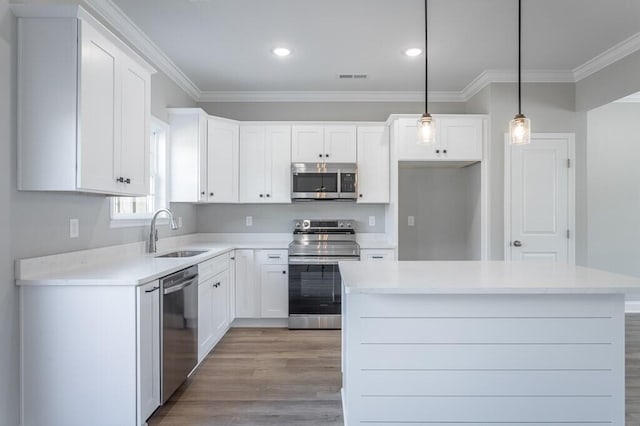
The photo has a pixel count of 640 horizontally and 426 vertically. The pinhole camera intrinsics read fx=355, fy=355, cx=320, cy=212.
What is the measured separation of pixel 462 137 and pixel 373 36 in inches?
60.7

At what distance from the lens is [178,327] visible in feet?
7.68

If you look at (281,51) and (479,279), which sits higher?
Answer: (281,51)

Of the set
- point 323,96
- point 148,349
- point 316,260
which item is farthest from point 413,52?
point 148,349

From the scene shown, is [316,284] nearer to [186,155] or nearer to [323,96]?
[186,155]

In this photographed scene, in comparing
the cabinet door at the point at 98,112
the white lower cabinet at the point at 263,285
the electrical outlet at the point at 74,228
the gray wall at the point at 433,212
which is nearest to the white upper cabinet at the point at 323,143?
the gray wall at the point at 433,212

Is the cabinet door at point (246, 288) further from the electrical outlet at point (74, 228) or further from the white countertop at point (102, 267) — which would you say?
the electrical outlet at point (74, 228)

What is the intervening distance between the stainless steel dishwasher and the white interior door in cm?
313

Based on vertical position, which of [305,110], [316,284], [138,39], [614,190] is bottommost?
[316,284]

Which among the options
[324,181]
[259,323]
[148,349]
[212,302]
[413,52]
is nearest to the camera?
[148,349]

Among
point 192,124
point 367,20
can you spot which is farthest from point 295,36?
point 192,124

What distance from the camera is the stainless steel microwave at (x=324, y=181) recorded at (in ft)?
13.3

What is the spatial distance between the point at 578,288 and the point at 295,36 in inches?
104

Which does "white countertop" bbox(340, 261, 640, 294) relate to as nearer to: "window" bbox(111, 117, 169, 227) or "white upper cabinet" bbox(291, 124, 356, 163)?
"window" bbox(111, 117, 169, 227)

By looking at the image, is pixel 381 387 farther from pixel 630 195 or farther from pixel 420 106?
pixel 630 195
